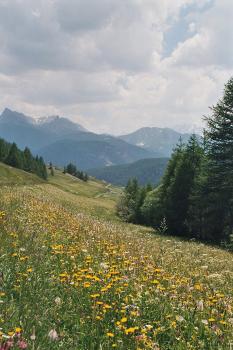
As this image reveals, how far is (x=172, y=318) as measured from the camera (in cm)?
673

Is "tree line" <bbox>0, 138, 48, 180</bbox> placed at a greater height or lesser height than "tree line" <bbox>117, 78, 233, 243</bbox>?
greater

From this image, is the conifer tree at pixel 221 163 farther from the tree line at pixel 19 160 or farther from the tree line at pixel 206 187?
the tree line at pixel 19 160

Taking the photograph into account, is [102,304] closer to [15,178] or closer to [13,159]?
[15,178]

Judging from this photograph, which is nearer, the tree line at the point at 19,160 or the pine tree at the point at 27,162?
the tree line at the point at 19,160

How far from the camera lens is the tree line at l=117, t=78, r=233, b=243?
40.9 meters

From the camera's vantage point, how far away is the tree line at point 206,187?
4091 centimetres

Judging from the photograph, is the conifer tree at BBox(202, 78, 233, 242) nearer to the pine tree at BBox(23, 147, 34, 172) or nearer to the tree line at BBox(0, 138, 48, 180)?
the tree line at BBox(0, 138, 48, 180)

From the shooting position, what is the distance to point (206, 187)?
42094 mm

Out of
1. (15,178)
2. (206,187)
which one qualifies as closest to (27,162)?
(15,178)

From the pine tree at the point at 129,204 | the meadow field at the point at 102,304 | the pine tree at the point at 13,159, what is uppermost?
the pine tree at the point at 13,159

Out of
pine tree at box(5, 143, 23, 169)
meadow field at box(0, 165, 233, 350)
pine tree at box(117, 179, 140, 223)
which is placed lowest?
meadow field at box(0, 165, 233, 350)

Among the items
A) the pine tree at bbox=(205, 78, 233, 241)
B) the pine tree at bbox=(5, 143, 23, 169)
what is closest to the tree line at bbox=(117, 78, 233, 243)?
the pine tree at bbox=(205, 78, 233, 241)

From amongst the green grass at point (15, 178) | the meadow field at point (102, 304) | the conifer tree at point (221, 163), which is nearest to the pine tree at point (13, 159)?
the green grass at point (15, 178)

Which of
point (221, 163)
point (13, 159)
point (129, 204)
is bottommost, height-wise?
point (129, 204)
